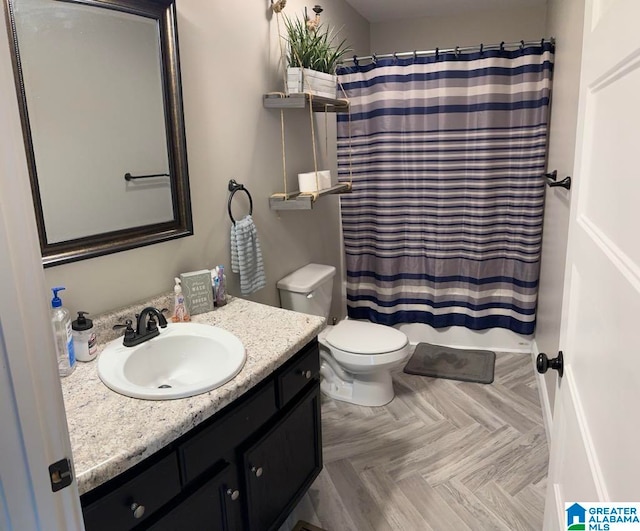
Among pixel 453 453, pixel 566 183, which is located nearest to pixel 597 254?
pixel 566 183

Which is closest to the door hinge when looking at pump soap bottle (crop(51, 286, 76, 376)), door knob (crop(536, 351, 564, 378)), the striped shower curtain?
pump soap bottle (crop(51, 286, 76, 376))

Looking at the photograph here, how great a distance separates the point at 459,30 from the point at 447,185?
4.23 ft

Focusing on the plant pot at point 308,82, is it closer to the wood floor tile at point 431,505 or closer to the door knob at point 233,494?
the door knob at point 233,494

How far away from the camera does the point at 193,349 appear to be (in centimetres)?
168

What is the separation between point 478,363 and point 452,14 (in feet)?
7.97

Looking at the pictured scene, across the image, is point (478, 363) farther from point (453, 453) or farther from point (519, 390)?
Result: point (453, 453)

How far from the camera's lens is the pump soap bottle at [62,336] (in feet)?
4.58

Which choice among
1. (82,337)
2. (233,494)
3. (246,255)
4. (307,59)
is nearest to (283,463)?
(233,494)

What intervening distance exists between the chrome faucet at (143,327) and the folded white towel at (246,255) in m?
0.54

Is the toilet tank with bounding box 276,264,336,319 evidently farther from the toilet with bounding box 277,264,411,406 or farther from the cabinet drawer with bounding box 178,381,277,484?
the cabinet drawer with bounding box 178,381,277,484

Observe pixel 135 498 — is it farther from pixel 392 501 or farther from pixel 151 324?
pixel 392 501

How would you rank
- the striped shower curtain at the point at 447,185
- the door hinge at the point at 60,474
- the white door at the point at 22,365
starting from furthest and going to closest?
the striped shower curtain at the point at 447,185 → the door hinge at the point at 60,474 → the white door at the point at 22,365

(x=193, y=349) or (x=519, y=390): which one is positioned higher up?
(x=193, y=349)

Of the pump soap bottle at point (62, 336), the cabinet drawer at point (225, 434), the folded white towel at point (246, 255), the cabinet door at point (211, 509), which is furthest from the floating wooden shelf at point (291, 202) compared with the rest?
the cabinet door at point (211, 509)
